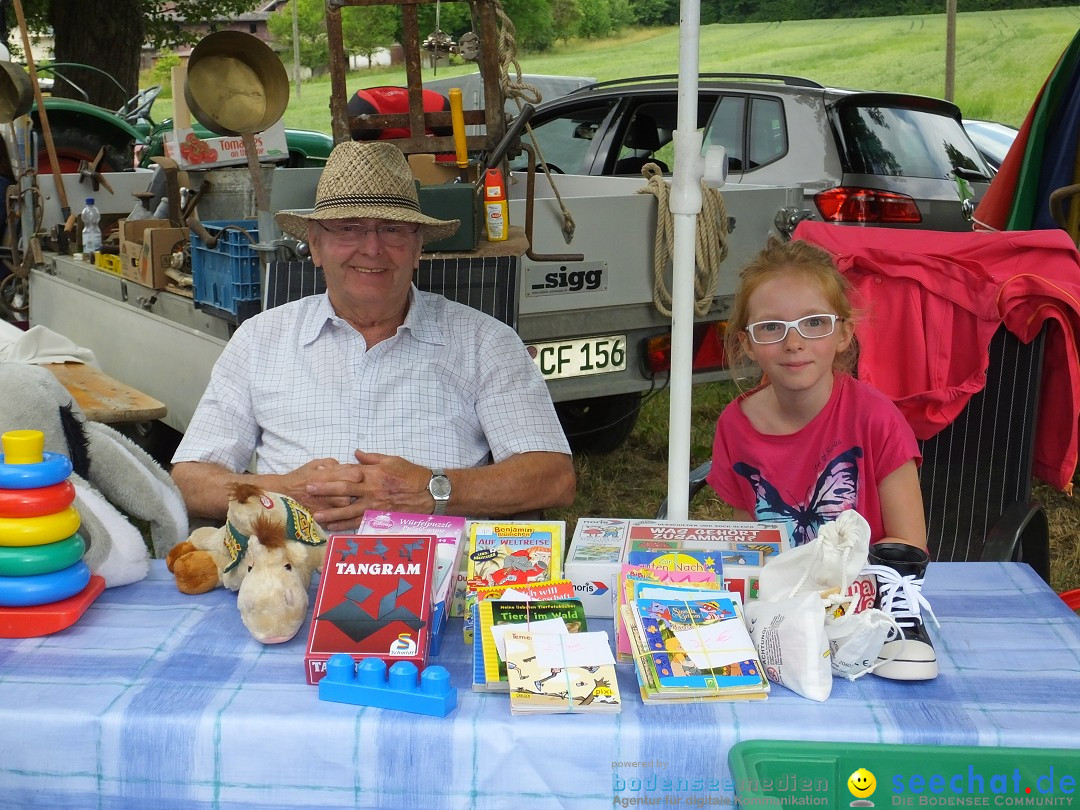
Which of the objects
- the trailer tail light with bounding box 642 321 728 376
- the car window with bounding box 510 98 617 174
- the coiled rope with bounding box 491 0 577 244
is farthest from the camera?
the car window with bounding box 510 98 617 174

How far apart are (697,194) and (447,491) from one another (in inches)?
33.8

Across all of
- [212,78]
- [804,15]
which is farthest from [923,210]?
[212,78]

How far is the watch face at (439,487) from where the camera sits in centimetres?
231

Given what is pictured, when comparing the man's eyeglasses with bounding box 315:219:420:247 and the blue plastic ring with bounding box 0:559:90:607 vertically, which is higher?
the man's eyeglasses with bounding box 315:219:420:247

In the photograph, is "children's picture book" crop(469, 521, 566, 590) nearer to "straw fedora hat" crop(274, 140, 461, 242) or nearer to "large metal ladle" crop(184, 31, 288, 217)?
"straw fedora hat" crop(274, 140, 461, 242)

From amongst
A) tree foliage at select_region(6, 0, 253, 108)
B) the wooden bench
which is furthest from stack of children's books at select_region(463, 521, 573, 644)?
tree foliage at select_region(6, 0, 253, 108)

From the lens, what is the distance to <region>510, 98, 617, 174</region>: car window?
264 inches

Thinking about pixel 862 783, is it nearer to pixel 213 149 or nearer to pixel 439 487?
pixel 439 487

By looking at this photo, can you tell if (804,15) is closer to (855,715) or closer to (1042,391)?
(1042,391)

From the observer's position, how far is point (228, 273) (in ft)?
10.8

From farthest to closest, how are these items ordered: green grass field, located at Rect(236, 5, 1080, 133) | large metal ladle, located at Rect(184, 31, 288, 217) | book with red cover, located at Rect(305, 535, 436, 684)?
green grass field, located at Rect(236, 5, 1080, 133) → large metal ladle, located at Rect(184, 31, 288, 217) → book with red cover, located at Rect(305, 535, 436, 684)

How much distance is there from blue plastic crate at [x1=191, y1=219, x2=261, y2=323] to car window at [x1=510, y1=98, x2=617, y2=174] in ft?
11.2

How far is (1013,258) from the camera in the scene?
8.46 ft

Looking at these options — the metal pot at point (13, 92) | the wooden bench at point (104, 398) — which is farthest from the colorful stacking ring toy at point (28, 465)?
the metal pot at point (13, 92)
